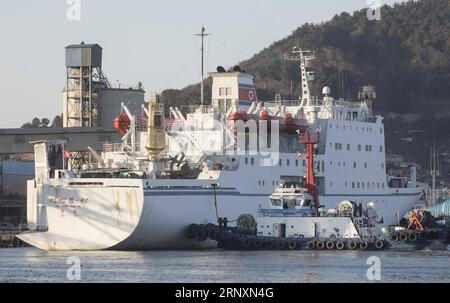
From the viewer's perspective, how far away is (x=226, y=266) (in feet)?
178

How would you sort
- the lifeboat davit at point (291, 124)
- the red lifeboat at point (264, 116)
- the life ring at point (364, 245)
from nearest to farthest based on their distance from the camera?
the life ring at point (364, 245) → the red lifeboat at point (264, 116) → the lifeboat davit at point (291, 124)

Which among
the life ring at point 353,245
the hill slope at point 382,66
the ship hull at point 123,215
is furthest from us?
the hill slope at point 382,66

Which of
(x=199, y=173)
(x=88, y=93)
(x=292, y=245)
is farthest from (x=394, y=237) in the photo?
(x=88, y=93)

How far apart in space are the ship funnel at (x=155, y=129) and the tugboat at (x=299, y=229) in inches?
152

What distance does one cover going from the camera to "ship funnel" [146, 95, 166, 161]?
64.8 m

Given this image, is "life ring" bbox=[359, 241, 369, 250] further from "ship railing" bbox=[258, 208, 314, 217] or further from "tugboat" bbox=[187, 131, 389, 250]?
"ship railing" bbox=[258, 208, 314, 217]

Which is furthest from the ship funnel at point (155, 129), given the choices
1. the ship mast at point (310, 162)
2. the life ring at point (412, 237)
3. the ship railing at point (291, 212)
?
the life ring at point (412, 237)

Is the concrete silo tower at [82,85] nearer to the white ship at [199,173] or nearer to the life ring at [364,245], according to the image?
the white ship at [199,173]

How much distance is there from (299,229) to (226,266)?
1046 cm

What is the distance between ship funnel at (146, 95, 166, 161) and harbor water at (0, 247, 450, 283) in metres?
5.14

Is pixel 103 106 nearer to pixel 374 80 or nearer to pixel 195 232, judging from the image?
pixel 195 232

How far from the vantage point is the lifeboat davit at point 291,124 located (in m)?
70.6

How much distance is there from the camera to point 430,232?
210 feet
